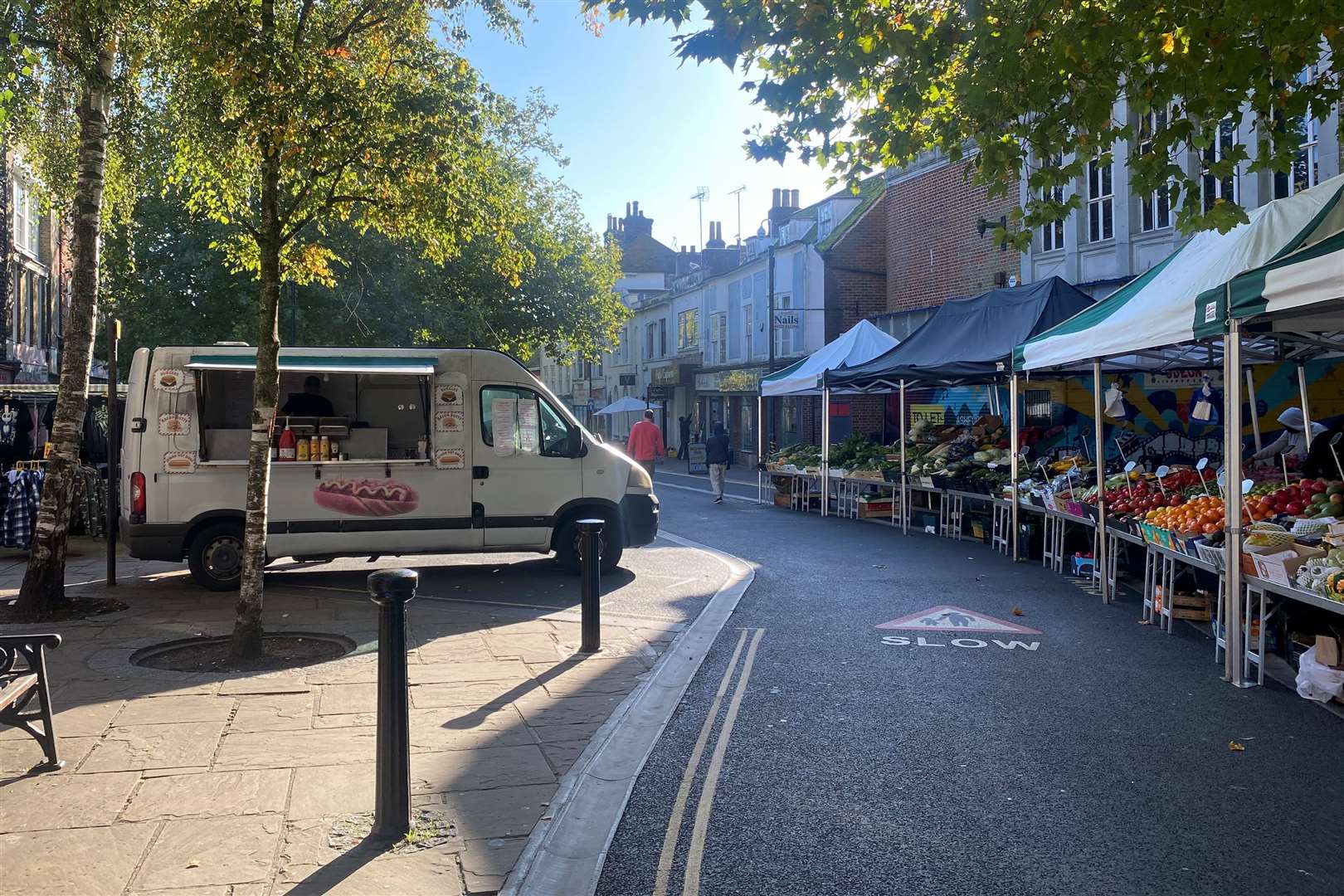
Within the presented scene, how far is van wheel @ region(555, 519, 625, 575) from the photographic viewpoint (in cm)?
1181

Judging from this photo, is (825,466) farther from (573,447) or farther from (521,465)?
(521,465)

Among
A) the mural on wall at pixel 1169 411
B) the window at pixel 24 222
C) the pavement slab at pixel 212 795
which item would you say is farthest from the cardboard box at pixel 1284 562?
the window at pixel 24 222

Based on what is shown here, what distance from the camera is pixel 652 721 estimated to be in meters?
6.38

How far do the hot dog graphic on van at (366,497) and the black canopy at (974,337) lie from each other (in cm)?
811

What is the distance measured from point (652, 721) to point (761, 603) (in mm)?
4316

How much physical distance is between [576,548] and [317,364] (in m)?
3.38

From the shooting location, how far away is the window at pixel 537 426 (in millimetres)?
11445

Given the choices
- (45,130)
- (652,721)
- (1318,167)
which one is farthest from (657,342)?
(652,721)

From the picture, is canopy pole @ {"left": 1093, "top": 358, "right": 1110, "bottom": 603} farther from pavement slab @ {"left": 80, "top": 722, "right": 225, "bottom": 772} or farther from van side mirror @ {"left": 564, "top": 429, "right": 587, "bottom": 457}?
pavement slab @ {"left": 80, "top": 722, "right": 225, "bottom": 772}

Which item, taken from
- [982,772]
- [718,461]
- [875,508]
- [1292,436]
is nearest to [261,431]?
[982,772]

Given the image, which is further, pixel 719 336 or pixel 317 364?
pixel 719 336

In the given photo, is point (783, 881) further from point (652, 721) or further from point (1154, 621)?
point (1154, 621)

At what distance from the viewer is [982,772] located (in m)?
5.44

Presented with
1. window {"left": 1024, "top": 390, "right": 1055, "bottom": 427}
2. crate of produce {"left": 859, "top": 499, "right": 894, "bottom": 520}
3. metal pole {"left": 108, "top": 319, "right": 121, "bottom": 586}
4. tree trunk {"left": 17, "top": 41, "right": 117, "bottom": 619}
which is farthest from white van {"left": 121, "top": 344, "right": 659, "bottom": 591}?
window {"left": 1024, "top": 390, "right": 1055, "bottom": 427}
